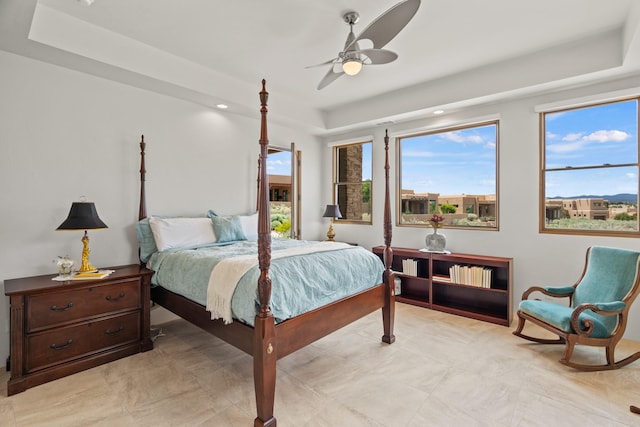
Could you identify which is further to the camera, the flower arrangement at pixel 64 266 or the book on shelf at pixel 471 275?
the book on shelf at pixel 471 275

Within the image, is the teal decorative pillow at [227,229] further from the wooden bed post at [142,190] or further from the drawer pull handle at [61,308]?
the drawer pull handle at [61,308]

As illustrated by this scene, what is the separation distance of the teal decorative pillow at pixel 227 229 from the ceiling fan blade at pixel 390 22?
244 centimetres

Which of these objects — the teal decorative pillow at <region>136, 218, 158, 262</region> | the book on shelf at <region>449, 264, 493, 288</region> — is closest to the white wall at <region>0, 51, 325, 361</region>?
the teal decorative pillow at <region>136, 218, 158, 262</region>

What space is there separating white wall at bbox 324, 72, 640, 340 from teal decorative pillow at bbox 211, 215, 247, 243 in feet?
9.48

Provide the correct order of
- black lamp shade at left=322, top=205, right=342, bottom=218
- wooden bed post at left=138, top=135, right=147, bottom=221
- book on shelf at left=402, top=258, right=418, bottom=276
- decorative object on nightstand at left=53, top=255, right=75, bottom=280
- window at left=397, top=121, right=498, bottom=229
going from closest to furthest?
1. decorative object on nightstand at left=53, top=255, right=75, bottom=280
2. wooden bed post at left=138, top=135, right=147, bottom=221
3. window at left=397, top=121, right=498, bottom=229
4. book on shelf at left=402, top=258, right=418, bottom=276
5. black lamp shade at left=322, top=205, right=342, bottom=218

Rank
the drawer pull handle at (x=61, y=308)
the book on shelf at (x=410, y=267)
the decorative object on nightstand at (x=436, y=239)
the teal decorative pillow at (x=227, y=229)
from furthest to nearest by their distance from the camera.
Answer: the book on shelf at (x=410, y=267) → the decorative object on nightstand at (x=436, y=239) → the teal decorative pillow at (x=227, y=229) → the drawer pull handle at (x=61, y=308)

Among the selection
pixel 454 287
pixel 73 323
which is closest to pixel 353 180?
pixel 454 287

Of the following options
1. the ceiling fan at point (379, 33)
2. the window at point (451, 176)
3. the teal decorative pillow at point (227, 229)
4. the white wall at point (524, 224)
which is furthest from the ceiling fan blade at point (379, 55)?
the teal decorative pillow at point (227, 229)

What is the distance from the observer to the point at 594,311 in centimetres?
261

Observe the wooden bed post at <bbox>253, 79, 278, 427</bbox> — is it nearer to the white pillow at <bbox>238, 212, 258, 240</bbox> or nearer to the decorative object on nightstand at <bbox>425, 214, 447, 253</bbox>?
the white pillow at <bbox>238, 212, 258, 240</bbox>

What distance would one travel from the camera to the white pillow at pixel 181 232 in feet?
10.8

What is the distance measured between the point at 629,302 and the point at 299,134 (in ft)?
15.0

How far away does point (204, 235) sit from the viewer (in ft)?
12.0

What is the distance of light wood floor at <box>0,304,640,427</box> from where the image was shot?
2061 mm
